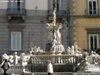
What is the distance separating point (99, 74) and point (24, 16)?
1991cm

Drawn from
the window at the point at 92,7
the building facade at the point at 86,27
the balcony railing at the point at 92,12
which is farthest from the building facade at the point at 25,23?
the window at the point at 92,7

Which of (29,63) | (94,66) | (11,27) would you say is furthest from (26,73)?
(11,27)

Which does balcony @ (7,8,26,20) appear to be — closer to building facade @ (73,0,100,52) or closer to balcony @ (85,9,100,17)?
building facade @ (73,0,100,52)

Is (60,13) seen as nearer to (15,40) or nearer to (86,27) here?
(86,27)

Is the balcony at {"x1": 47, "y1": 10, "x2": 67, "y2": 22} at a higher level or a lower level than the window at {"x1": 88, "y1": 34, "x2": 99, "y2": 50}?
higher

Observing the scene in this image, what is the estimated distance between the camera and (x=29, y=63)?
31.3 m

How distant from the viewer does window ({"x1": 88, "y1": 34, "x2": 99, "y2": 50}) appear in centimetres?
4638

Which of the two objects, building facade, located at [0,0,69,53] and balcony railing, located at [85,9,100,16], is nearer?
building facade, located at [0,0,69,53]

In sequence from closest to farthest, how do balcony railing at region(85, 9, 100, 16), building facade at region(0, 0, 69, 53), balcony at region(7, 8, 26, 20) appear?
1. balcony at region(7, 8, 26, 20)
2. building facade at region(0, 0, 69, 53)
3. balcony railing at region(85, 9, 100, 16)

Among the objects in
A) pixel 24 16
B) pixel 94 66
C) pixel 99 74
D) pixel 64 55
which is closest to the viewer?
pixel 99 74

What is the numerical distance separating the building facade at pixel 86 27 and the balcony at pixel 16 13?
539 centimetres

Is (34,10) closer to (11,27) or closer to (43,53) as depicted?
(11,27)

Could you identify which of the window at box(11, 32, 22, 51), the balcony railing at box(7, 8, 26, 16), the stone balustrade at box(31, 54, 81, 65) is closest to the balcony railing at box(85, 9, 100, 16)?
the balcony railing at box(7, 8, 26, 16)

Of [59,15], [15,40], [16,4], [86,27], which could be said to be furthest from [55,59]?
[16,4]
